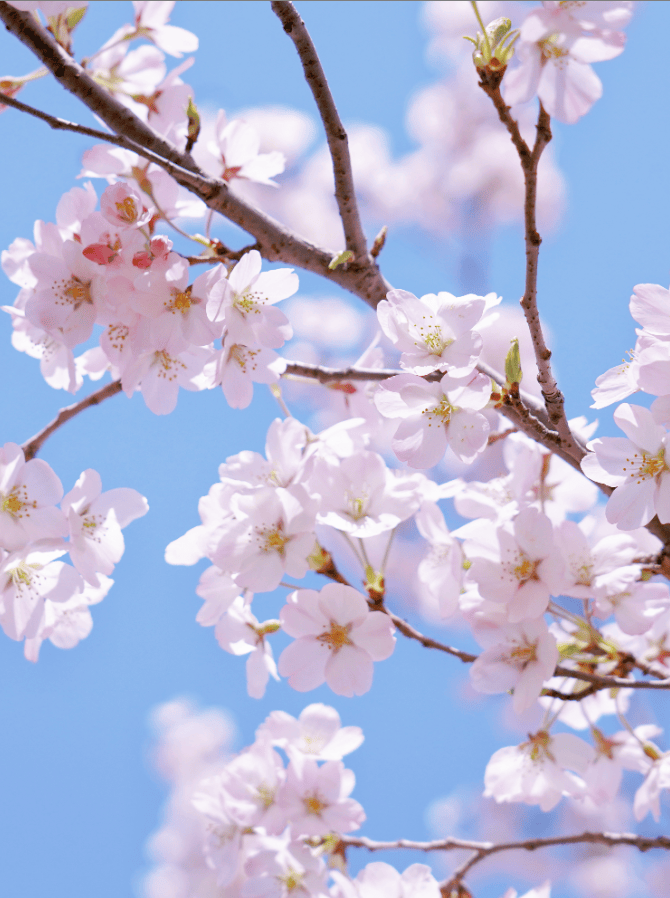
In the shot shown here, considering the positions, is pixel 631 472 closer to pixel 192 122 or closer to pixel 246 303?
pixel 246 303

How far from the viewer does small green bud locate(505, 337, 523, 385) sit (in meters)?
0.94

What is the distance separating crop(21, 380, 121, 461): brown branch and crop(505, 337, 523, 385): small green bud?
2.05 feet

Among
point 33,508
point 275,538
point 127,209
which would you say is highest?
point 127,209

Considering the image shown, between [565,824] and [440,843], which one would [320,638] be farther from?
[565,824]

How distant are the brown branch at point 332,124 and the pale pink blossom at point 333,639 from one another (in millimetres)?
542

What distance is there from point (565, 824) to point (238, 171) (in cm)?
429

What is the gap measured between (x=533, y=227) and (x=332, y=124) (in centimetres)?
43

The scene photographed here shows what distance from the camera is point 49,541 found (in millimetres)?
1064

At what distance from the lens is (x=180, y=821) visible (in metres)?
4.93

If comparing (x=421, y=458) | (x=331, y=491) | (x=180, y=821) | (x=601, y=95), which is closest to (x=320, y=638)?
(x=331, y=491)

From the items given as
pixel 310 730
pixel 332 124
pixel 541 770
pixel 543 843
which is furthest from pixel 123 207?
pixel 543 843


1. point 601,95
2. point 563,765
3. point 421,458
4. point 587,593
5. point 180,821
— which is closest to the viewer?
point 601,95

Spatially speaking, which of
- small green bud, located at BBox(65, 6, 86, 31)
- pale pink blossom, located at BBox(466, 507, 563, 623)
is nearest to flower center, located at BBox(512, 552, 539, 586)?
pale pink blossom, located at BBox(466, 507, 563, 623)

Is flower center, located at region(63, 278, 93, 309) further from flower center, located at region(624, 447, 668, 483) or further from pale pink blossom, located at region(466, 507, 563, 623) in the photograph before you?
flower center, located at region(624, 447, 668, 483)
